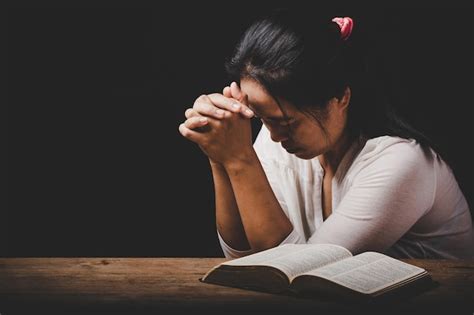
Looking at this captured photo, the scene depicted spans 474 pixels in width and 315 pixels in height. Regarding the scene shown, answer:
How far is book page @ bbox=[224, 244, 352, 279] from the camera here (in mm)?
1235

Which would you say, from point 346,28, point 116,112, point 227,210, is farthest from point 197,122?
point 116,112

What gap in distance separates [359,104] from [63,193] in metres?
1.30

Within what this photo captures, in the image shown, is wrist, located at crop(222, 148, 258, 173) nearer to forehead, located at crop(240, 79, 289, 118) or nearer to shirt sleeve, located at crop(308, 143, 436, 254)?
forehead, located at crop(240, 79, 289, 118)

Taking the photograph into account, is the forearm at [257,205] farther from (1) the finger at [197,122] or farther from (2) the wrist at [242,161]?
(1) the finger at [197,122]

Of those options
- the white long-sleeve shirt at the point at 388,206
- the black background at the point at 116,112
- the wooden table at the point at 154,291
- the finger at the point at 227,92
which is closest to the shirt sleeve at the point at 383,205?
the white long-sleeve shirt at the point at 388,206

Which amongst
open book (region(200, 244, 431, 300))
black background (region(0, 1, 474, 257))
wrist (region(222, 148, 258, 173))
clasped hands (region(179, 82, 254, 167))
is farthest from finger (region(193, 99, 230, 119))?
black background (region(0, 1, 474, 257))

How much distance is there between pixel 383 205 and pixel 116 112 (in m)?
1.25

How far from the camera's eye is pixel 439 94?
2.29 m

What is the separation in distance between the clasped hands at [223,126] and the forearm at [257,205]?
0.02m

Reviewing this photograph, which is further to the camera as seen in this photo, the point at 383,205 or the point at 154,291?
the point at 383,205

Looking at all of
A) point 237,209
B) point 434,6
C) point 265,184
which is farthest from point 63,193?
point 434,6

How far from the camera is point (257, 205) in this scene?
1.61 meters

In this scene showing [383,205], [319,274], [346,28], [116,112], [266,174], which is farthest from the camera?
[116,112]

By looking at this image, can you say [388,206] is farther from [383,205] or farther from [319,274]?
[319,274]
